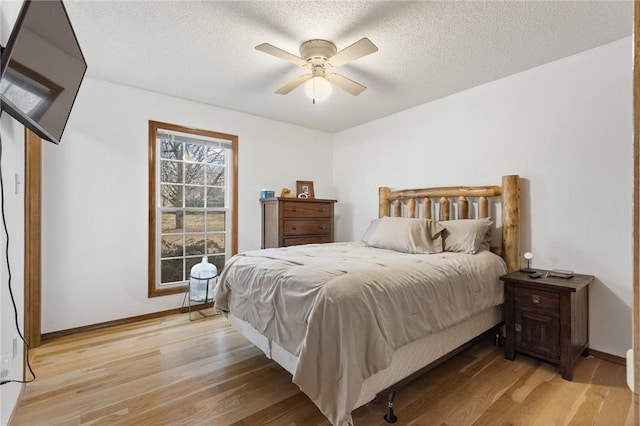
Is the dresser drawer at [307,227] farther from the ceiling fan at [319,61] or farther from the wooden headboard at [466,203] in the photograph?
the ceiling fan at [319,61]

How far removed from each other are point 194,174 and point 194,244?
34.4 inches

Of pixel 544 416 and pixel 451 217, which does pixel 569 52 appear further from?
pixel 544 416

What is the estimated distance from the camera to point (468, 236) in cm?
277

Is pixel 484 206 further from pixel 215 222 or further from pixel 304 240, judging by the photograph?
pixel 215 222

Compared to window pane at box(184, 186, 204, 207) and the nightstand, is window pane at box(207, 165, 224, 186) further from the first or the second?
the nightstand

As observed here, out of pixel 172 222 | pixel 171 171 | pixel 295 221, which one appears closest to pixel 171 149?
pixel 171 171

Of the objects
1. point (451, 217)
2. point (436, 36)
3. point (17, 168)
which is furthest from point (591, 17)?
point (17, 168)

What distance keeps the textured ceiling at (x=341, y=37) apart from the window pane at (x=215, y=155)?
2.66 feet

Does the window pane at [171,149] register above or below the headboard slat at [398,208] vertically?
above

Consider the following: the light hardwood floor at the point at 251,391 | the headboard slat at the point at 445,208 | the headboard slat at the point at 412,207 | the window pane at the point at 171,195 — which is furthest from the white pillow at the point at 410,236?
the window pane at the point at 171,195

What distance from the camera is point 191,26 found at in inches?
84.8

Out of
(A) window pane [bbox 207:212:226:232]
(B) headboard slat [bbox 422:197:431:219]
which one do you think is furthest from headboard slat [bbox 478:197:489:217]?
(A) window pane [bbox 207:212:226:232]

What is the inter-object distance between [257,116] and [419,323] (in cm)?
342

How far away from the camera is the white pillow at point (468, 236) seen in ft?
8.93
